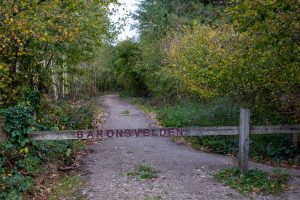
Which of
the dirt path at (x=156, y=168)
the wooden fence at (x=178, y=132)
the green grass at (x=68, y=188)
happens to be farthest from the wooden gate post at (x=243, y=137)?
the green grass at (x=68, y=188)

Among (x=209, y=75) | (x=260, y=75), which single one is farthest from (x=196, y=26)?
A: (x=260, y=75)

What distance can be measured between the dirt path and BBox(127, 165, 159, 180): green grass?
0.17 meters

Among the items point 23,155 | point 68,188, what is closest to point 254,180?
point 68,188

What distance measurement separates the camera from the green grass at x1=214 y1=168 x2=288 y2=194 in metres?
7.48

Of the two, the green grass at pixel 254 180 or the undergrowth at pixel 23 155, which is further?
the green grass at pixel 254 180

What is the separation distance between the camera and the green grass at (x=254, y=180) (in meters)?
7.48

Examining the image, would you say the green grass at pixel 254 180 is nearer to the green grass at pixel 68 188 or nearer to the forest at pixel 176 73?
the forest at pixel 176 73

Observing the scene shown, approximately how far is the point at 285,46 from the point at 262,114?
452 cm

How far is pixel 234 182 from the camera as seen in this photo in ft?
26.2

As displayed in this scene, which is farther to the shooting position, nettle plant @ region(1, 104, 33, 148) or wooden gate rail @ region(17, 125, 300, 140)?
wooden gate rail @ region(17, 125, 300, 140)

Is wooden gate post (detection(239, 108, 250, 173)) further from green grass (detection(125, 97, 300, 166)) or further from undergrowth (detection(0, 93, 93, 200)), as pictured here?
undergrowth (detection(0, 93, 93, 200))

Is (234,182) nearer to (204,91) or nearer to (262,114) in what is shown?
(262,114)

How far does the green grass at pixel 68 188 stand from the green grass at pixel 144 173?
1.23m

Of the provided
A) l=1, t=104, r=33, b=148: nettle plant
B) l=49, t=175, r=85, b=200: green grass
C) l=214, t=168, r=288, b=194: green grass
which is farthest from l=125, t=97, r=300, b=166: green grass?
l=1, t=104, r=33, b=148: nettle plant
